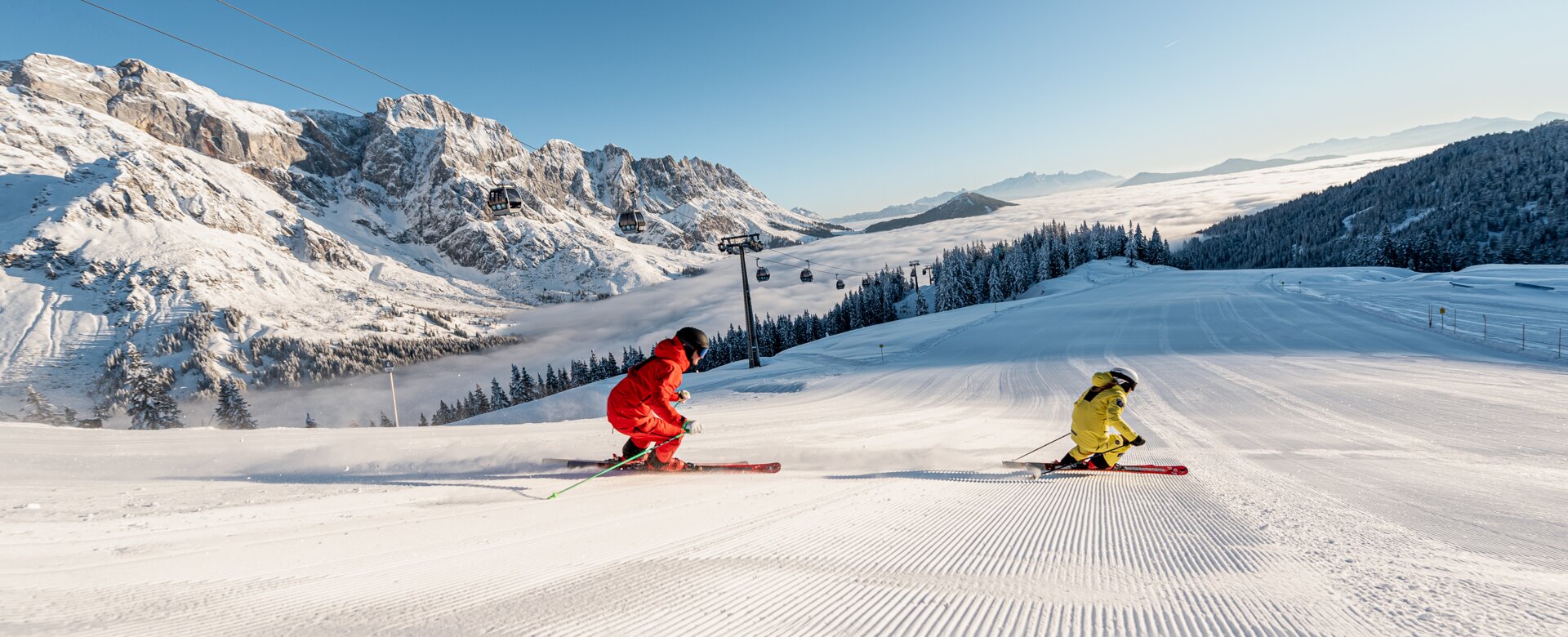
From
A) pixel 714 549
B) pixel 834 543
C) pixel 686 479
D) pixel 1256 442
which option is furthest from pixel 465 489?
pixel 1256 442

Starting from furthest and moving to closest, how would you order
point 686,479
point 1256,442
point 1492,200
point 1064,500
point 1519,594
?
point 1492,200
point 1256,442
point 686,479
point 1064,500
point 1519,594

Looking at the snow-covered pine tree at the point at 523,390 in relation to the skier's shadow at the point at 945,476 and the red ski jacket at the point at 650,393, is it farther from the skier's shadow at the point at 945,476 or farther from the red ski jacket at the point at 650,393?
the skier's shadow at the point at 945,476

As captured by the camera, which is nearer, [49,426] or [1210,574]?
[1210,574]

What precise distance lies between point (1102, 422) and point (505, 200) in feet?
79.7

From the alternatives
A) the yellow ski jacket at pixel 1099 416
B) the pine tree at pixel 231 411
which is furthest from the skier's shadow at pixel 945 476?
the pine tree at pixel 231 411

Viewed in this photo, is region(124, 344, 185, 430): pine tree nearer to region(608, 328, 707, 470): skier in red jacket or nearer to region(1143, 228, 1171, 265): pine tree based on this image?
region(608, 328, 707, 470): skier in red jacket

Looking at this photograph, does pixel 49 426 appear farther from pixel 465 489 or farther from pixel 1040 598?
pixel 1040 598

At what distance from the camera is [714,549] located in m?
3.98

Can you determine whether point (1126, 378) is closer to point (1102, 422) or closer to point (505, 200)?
point (1102, 422)

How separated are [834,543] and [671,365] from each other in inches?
105

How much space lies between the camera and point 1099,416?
686cm

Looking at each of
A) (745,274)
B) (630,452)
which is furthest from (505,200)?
(630,452)

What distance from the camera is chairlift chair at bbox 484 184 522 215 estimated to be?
24.0 m

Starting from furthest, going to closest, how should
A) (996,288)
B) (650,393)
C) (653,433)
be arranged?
(996,288)
(653,433)
(650,393)
